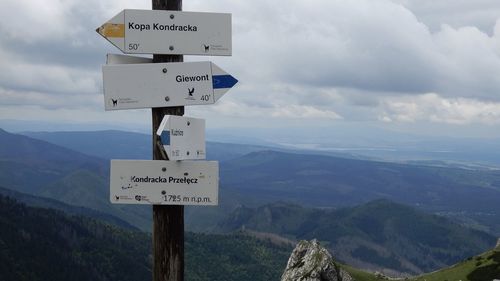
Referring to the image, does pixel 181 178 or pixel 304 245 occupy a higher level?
pixel 181 178

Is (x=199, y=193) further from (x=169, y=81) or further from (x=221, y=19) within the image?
(x=221, y=19)

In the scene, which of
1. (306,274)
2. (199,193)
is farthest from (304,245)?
(199,193)

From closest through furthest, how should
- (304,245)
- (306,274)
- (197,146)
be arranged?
(197,146)
(306,274)
(304,245)

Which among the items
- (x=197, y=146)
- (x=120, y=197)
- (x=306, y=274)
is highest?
(x=197, y=146)

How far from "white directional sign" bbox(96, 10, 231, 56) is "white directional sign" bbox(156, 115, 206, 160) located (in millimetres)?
1570

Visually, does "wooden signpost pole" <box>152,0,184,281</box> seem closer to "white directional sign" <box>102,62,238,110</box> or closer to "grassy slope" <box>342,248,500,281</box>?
"white directional sign" <box>102,62,238,110</box>

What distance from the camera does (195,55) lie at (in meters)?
10.9

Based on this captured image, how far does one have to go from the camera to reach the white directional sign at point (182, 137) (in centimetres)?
999

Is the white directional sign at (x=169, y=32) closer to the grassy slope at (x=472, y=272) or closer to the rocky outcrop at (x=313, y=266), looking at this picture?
the rocky outcrop at (x=313, y=266)

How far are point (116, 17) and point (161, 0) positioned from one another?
1.02m

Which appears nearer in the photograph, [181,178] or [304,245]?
[181,178]

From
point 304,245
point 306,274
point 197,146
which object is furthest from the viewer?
point 304,245

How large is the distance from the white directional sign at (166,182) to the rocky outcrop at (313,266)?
85082 millimetres

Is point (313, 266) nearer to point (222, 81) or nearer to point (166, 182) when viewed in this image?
point (166, 182)
